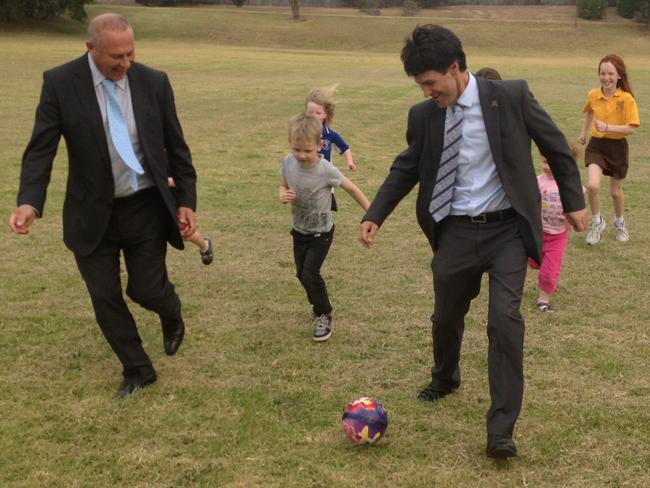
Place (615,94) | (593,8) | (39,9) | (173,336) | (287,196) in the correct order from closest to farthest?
(173,336) → (287,196) → (615,94) → (39,9) → (593,8)

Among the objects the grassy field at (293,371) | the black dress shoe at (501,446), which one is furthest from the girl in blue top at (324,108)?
the black dress shoe at (501,446)

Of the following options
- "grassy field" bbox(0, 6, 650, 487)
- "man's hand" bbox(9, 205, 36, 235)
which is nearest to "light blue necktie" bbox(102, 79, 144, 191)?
"man's hand" bbox(9, 205, 36, 235)

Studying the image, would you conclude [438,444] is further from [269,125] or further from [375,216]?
[269,125]

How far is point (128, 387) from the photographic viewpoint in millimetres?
5168

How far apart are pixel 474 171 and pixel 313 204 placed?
1.86 meters

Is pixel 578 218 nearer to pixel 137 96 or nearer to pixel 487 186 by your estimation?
pixel 487 186

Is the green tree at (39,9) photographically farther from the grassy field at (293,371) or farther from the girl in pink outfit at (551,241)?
the girl in pink outfit at (551,241)

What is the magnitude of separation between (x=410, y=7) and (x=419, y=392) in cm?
8340

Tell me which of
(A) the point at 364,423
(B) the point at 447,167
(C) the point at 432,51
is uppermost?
(C) the point at 432,51

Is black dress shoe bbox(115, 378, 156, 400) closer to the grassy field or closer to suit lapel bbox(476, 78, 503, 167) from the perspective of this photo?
the grassy field

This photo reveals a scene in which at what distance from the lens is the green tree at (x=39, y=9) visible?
60147mm

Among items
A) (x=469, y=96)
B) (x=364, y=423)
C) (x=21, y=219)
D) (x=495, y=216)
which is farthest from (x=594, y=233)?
(x=21, y=219)

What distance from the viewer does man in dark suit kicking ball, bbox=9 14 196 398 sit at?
4531 mm

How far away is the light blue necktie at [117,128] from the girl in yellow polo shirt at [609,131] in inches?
217
